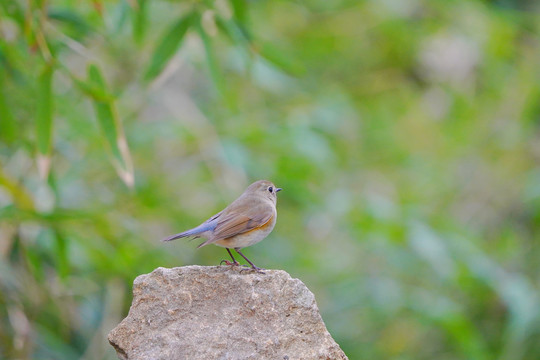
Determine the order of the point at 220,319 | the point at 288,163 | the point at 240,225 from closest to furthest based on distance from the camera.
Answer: the point at 220,319
the point at 240,225
the point at 288,163

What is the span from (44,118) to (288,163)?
2.89 meters

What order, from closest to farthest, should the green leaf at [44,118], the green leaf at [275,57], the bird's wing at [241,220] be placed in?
1. the bird's wing at [241,220]
2. the green leaf at [44,118]
3. the green leaf at [275,57]

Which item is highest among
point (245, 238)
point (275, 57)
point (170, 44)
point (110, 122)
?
point (275, 57)

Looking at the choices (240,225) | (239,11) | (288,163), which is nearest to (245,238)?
(240,225)

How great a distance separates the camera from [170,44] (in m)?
6.15

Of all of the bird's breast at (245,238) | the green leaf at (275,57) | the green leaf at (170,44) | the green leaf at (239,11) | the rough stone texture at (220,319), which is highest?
the green leaf at (239,11)

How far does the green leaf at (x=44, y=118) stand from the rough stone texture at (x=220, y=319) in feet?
7.07

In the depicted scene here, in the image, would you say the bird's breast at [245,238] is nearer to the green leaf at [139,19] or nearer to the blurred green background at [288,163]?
the blurred green background at [288,163]

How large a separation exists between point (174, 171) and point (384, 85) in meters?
5.63

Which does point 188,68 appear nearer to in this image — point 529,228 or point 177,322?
point 529,228

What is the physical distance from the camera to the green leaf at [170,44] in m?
6.12

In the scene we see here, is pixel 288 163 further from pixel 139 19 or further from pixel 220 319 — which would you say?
pixel 220 319

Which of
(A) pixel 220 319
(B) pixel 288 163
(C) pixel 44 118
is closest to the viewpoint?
(A) pixel 220 319

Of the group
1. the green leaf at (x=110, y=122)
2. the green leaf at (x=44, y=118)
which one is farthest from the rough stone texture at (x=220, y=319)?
the green leaf at (x=44, y=118)
